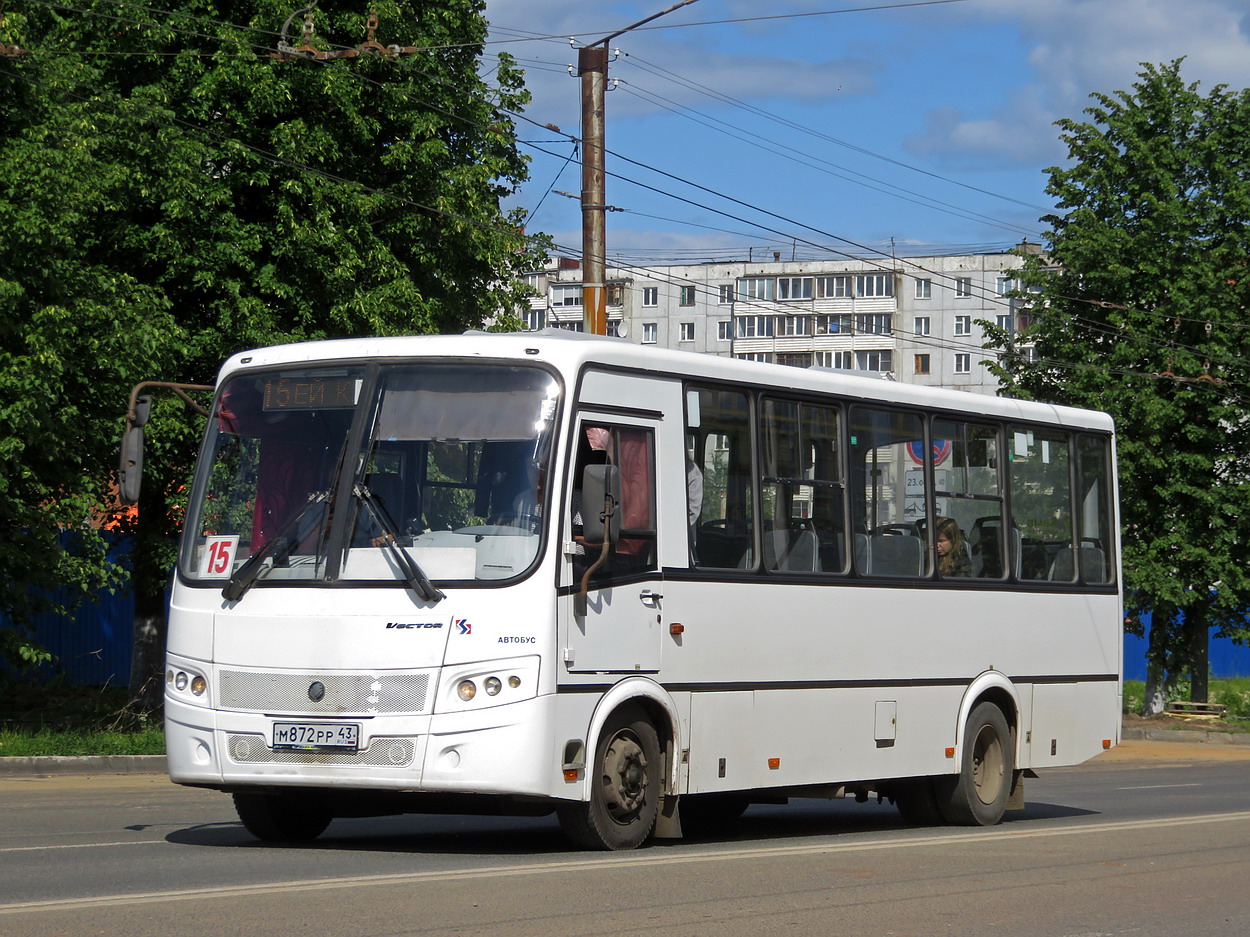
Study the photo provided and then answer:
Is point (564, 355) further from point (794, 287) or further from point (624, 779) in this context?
point (794, 287)

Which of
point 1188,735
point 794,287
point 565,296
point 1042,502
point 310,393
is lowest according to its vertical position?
point 1188,735

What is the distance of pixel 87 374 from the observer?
20.8m

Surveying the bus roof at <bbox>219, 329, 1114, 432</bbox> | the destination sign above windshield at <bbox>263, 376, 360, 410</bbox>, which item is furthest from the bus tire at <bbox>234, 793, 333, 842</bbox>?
the bus roof at <bbox>219, 329, 1114, 432</bbox>

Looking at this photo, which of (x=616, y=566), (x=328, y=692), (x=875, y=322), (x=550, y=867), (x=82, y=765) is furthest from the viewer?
(x=875, y=322)

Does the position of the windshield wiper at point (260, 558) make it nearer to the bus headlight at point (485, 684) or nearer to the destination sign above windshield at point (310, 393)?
the destination sign above windshield at point (310, 393)

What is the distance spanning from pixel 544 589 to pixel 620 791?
135 cm

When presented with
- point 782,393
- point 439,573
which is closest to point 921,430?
point 782,393

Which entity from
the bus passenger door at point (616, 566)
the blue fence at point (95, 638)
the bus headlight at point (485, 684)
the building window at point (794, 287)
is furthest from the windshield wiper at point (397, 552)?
the building window at point (794, 287)

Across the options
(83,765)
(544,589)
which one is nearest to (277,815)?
(544,589)

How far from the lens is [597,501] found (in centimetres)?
1048

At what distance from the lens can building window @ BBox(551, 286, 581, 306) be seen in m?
126

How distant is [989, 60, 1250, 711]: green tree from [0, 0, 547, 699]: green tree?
1404 cm

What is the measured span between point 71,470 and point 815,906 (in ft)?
46.1

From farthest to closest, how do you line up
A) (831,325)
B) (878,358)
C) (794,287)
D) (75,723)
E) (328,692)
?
(794,287)
(831,325)
(878,358)
(75,723)
(328,692)
